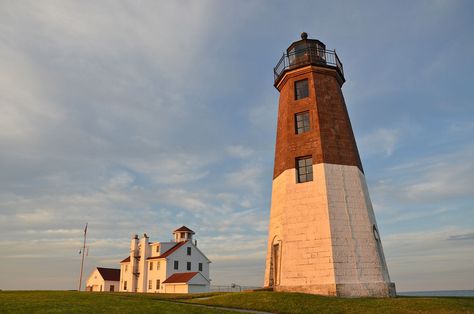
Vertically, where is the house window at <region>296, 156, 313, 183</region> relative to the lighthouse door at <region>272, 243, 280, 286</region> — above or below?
above

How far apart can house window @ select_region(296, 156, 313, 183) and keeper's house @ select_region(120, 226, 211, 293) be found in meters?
35.1

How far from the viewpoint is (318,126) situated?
923 inches

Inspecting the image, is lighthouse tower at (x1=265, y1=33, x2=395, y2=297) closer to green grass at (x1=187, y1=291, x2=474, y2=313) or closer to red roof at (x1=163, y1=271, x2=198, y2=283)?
green grass at (x1=187, y1=291, x2=474, y2=313)

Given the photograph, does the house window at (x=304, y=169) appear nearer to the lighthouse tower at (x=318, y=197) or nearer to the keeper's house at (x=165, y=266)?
the lighthouse tower at (x=318, y=197)

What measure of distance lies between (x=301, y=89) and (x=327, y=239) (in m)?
10.9

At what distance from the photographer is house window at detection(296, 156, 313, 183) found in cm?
2289

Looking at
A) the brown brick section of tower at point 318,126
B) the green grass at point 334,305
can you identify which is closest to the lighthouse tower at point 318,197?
the brown brick section of tower at point 318,126

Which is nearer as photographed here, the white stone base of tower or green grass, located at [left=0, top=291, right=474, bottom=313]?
green grass, located at [left=0, top=291, right=474, bottom=313]

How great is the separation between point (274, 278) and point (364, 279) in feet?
18.0

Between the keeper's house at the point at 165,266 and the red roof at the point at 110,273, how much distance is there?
13.2 feet

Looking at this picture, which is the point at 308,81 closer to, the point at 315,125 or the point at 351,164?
the point at 315,125

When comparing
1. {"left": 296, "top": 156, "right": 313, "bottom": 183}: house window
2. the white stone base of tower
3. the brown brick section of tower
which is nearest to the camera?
the white stone base of tower

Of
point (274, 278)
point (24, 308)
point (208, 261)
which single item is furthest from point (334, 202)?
point (208, 261)

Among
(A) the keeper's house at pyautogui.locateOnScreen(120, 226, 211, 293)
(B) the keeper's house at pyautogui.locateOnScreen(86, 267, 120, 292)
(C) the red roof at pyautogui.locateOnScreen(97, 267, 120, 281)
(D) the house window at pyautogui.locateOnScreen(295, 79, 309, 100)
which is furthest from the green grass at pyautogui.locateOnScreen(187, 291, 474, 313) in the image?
(C) the red roof at pyautogui.locateOnScreen(97, 267, 120, 281)
